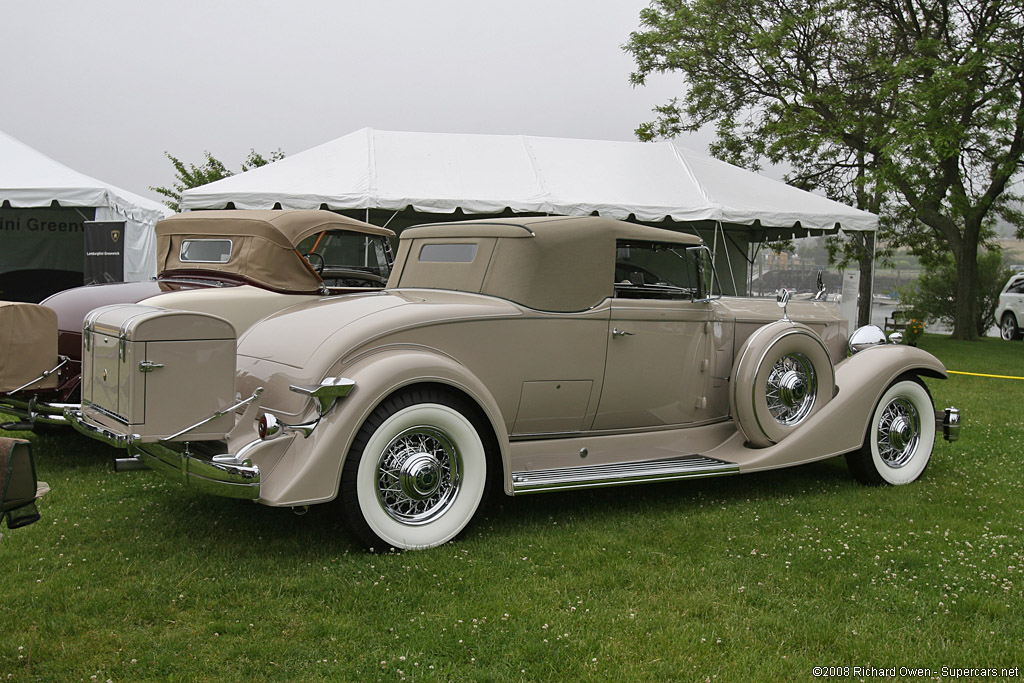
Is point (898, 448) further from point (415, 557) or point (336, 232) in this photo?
point (336, 232)

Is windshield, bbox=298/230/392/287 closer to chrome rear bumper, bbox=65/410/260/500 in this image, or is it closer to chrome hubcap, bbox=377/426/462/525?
chrome hubcap, bbox=377/426/462/525

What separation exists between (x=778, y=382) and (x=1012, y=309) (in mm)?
19753

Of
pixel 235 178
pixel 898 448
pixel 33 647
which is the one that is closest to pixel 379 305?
pixel 33 647

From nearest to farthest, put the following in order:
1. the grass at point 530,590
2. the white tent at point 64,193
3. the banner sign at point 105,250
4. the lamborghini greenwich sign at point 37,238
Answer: the grass at point 530,590 < the banner sign at point 105,250 < the white tent at point 64,193 < the lamborghini greenwich sign at point 37,238

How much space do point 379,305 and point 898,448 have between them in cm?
374

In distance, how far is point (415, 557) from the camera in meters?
3.95

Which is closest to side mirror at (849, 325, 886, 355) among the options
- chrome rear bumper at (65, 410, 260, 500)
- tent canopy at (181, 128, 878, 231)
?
chrome rear bumper at (65, 410, 260, 500)

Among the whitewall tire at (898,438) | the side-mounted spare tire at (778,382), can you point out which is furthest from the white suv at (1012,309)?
the side-mounted spare tire at (778,382)

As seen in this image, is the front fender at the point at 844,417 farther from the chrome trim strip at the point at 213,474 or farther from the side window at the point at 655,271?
the chrome trim strip at the point at 213,474

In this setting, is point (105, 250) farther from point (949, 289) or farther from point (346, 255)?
point (949, 289)

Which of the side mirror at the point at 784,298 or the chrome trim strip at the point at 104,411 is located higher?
the side mirror at the point at 784,298

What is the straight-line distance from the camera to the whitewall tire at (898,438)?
223 inches

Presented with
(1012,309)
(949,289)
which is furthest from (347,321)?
(949,289)

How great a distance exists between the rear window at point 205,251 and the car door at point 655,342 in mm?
3346
